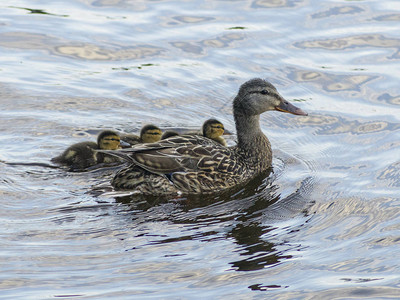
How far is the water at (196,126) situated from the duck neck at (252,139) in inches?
9.6

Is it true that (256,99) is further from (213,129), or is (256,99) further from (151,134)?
(151,134)

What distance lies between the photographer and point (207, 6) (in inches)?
454

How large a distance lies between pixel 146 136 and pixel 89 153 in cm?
66

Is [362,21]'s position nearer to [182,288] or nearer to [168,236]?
[168,236]

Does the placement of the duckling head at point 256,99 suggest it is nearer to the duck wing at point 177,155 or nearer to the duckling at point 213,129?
the duckling at point 213,129

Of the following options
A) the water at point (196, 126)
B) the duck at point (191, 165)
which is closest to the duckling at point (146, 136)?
the water at point (196, 126)

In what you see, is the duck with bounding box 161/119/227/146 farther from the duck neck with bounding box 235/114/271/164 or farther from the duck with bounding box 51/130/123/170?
the duck with bounding box 51/130/123/170

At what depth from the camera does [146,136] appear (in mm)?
8023

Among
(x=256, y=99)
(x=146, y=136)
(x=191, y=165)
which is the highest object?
(x=256, y=99)

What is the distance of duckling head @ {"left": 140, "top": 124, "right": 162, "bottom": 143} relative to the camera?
315 inches

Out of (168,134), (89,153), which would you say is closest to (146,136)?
(168,134)

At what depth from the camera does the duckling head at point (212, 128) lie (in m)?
8.15

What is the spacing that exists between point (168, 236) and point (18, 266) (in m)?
1.19

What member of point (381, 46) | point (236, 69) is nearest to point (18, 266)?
point (236, 69)
